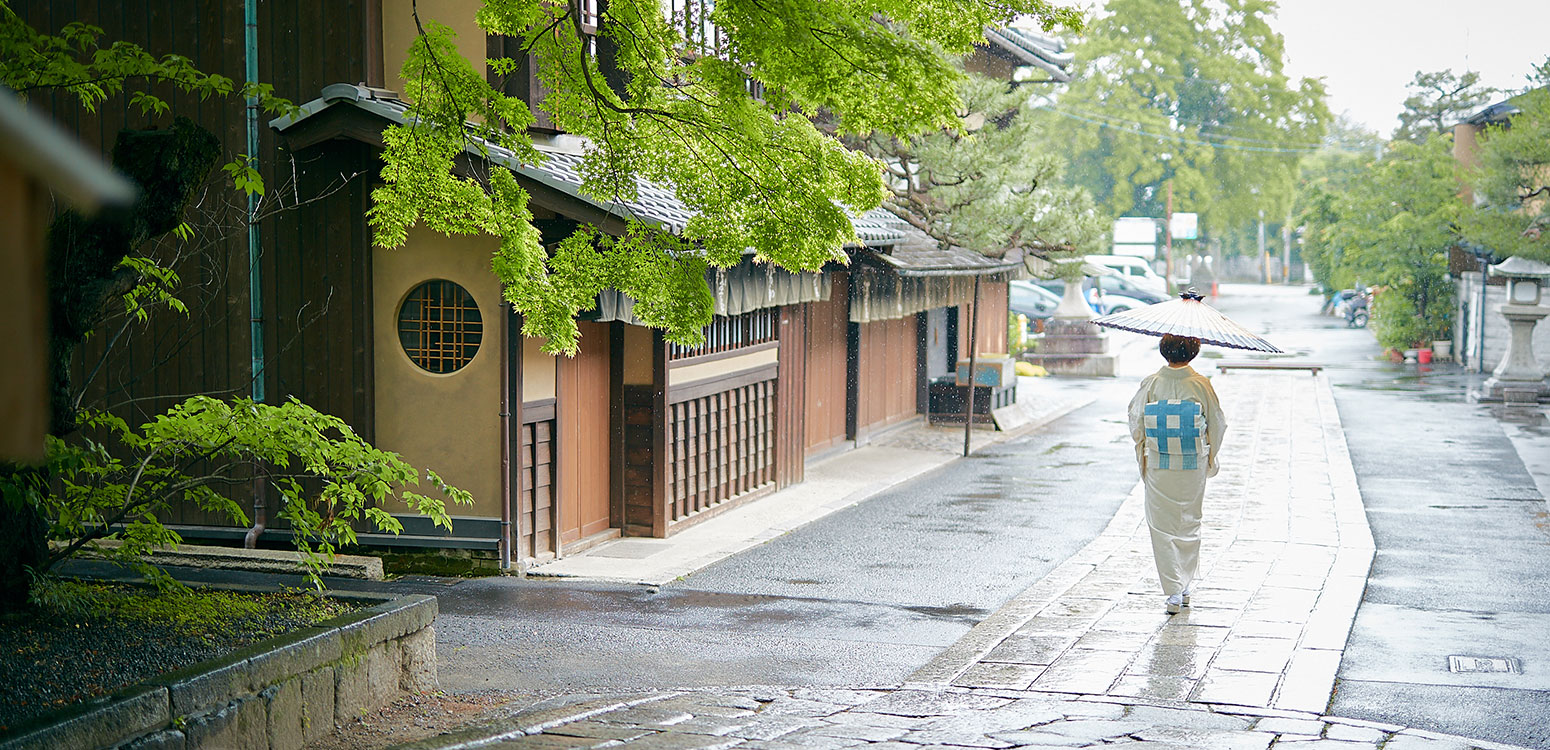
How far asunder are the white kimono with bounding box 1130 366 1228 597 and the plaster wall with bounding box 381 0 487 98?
6154 mm

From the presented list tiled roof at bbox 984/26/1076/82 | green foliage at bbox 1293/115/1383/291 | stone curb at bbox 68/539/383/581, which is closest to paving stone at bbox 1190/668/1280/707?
stone curb at bbox 68/539/383/581

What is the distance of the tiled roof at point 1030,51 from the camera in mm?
25047

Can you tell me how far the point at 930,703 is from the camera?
22.8 ft

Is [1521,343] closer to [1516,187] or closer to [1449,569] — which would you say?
[1516,187]

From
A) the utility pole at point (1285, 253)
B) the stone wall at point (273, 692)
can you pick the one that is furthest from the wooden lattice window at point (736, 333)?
the utility pole at point (1285, 253)

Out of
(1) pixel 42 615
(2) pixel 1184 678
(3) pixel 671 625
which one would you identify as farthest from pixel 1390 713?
(1) pixel 42 615

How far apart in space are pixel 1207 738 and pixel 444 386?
23.1ft

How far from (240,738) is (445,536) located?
522 cm

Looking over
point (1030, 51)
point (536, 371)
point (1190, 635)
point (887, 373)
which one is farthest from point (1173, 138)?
point (1190, 635)

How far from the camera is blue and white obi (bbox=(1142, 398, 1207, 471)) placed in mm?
9289

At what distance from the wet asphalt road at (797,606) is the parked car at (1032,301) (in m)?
27.6

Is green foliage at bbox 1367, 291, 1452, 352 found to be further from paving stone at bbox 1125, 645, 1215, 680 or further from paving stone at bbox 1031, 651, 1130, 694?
paving stone at bbox 1031, 651, 1130, 694

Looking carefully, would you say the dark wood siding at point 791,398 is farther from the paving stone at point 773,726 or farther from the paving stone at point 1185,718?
the paving stone at point 1185,718

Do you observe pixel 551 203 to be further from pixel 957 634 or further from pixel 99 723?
pixel 99 723
